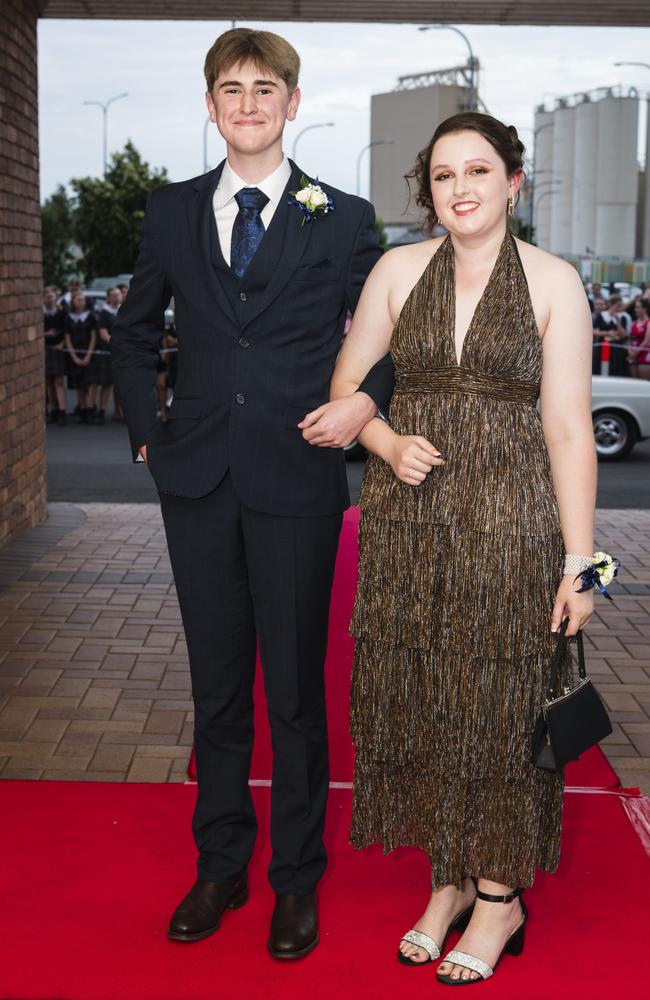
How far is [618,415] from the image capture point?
13.6 meters

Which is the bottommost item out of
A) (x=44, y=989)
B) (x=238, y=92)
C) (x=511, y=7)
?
(x=44, y=989)

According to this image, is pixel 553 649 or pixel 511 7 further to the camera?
pixel 511 7

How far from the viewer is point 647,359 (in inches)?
661

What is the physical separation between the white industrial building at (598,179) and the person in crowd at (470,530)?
10337cm

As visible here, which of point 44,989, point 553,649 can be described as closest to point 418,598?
point 553,649

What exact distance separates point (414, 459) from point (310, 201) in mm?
657

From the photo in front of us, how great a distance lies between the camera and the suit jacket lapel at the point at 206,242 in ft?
9.42

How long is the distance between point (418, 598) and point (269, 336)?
0.71m

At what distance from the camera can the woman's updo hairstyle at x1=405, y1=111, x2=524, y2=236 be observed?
2.76 metres

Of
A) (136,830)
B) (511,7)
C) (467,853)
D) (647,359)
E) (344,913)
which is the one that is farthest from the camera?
(647,359)

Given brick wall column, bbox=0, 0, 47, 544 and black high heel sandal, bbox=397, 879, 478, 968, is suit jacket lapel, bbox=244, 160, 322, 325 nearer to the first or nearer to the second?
black high heel sandal, bbox=397, 879, 478, 968

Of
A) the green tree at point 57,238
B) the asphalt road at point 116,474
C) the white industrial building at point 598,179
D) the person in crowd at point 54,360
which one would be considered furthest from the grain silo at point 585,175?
the asphalt road at point 116,474

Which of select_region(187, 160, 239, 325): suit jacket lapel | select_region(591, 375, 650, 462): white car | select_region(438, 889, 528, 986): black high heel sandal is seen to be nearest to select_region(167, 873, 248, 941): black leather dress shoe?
select_region(438, 889, 528, 986): black high heel sandal

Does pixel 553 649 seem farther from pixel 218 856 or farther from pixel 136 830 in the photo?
pixel 136 830
